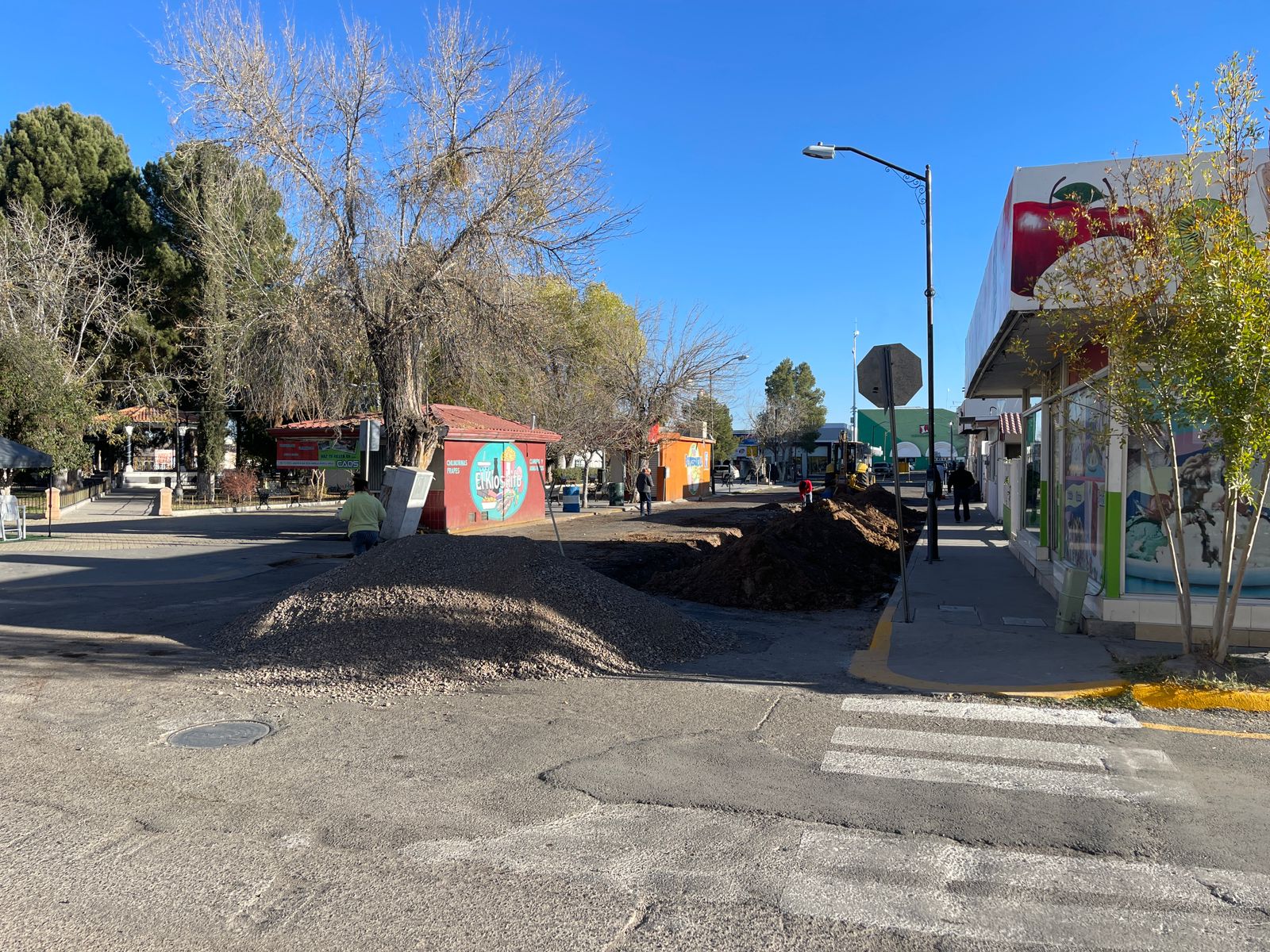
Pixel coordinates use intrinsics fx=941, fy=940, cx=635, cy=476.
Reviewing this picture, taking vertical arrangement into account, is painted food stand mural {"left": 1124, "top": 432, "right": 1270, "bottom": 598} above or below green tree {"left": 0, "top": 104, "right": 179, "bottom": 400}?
below

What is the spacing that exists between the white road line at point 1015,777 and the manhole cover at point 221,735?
376 centimetres

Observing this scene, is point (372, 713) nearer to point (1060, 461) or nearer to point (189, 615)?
point (189, 615)

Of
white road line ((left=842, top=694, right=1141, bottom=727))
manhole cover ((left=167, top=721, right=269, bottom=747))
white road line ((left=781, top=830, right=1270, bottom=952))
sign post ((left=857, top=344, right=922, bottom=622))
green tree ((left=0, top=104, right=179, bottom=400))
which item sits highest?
green tree ((left=0, top=104, right=179, bottom=400))

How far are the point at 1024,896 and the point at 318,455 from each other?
114 ft

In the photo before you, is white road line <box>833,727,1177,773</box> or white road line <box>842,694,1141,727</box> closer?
white road line <box>833,727,1177,773</box>

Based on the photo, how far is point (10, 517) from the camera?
2044 centimetres

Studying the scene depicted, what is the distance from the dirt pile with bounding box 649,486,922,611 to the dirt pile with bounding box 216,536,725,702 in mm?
2866

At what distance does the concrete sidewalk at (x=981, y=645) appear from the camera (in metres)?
7.82

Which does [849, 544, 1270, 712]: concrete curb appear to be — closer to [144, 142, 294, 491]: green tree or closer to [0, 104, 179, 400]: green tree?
[144, 142, 294, 491]: green tree

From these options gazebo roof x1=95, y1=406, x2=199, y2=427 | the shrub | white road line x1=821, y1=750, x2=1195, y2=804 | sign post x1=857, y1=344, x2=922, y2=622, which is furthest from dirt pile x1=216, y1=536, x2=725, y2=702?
gazebo roof x1=95, y1=406, x2=199, y2=427

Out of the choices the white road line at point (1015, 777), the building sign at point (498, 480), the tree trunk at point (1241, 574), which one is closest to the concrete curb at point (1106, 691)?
the tree trunk at point (1241, 574)

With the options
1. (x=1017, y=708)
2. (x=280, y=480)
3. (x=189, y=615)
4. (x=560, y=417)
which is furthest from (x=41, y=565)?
(x=280, y=480)

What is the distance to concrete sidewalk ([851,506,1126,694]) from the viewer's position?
25.7 ft

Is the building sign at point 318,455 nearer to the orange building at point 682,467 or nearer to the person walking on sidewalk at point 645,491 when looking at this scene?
the person walking on sidewalk at point 645,491
